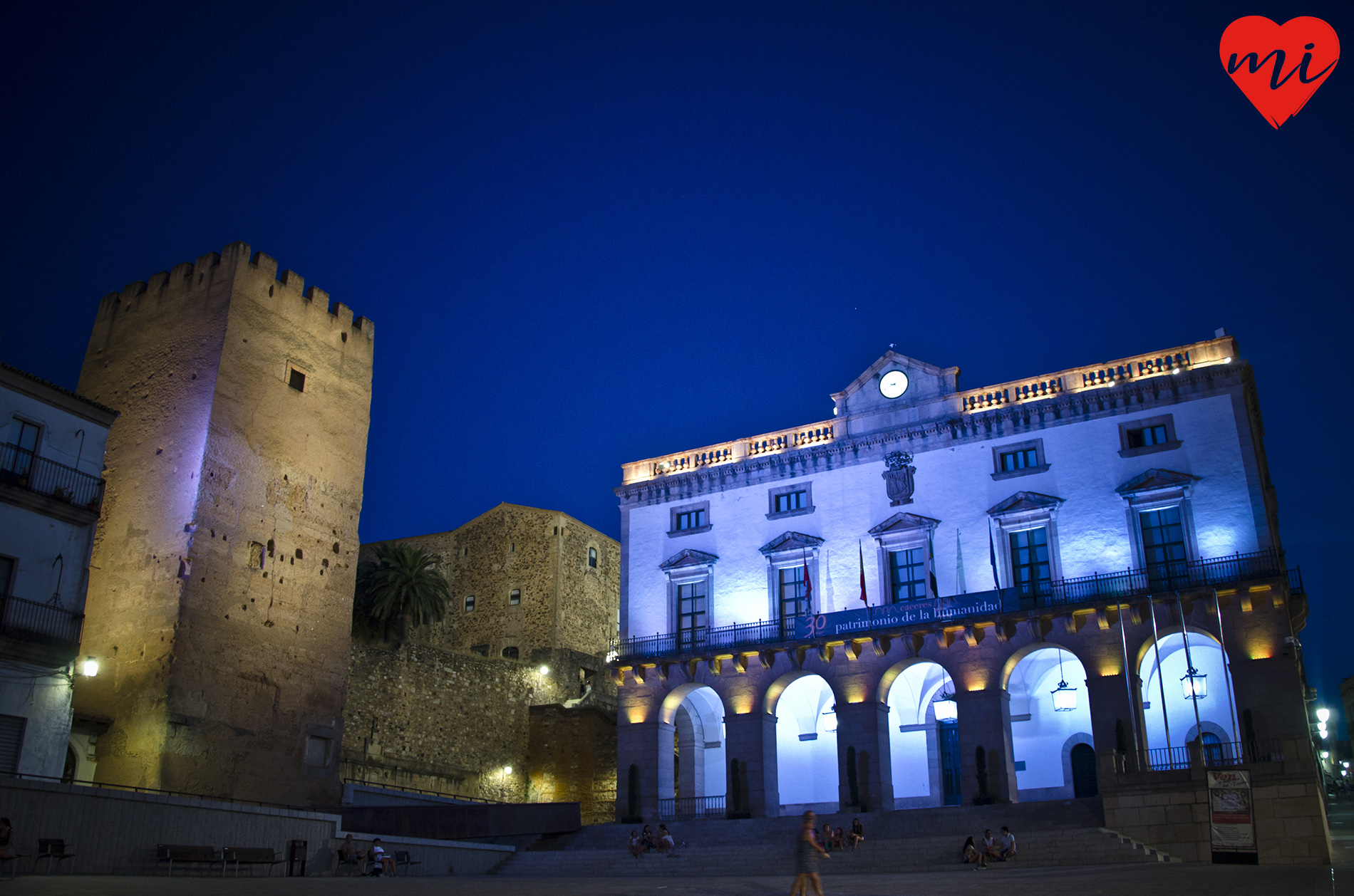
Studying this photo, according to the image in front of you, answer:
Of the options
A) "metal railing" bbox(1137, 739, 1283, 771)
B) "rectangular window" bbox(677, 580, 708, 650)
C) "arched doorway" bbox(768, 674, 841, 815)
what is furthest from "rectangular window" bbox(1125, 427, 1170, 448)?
"rectangular window" bbox(677, 580, 708, 650)

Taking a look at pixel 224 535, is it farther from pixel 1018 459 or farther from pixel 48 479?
pixel 1018 459

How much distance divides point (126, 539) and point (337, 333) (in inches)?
344

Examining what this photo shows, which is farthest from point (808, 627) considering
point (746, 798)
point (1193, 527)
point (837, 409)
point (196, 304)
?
point (196, 304)

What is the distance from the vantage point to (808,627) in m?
32.0

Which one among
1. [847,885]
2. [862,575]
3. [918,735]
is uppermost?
[862,575]

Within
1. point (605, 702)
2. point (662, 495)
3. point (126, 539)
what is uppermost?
point (662, 495)

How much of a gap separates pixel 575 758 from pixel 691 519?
9526 millimetres

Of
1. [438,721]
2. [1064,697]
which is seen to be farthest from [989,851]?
[438,721]

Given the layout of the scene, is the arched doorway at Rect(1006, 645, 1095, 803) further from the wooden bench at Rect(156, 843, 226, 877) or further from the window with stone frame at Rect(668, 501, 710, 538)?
the wooden bench at Rect(156, 843, 226, 877)

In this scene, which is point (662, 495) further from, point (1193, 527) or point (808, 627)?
point (1193, 527)

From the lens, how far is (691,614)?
116ft

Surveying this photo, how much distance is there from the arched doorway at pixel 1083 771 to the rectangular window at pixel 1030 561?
430 centimetres

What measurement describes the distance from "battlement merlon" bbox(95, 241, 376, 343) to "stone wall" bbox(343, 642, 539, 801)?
36.3 feet

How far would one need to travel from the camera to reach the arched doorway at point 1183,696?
1110 inches
